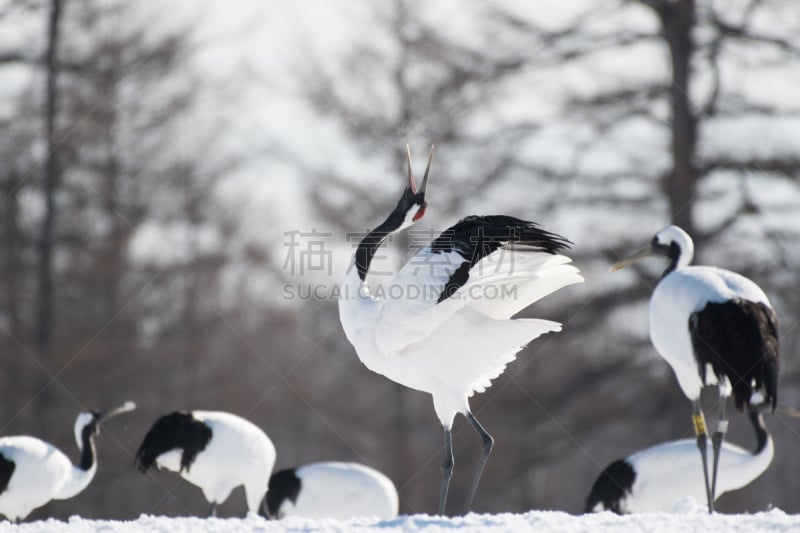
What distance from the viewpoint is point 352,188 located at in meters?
16.5

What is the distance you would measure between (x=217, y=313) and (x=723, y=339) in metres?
13.6

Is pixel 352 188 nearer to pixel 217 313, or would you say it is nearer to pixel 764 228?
pixel 217 313

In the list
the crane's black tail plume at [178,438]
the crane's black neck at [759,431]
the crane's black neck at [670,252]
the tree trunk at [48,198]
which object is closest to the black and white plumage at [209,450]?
the crane's black tail plume at [178,438]

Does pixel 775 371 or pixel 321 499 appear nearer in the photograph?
pixel 775 371

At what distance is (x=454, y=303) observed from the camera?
6.09 metres

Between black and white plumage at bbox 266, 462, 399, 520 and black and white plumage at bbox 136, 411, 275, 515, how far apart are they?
0.46m

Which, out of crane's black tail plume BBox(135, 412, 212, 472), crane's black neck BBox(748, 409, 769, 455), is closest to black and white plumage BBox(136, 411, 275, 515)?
crane's black tail plume BBox(135, 412, 212, 472)

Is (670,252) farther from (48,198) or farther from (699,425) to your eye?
(48,198)

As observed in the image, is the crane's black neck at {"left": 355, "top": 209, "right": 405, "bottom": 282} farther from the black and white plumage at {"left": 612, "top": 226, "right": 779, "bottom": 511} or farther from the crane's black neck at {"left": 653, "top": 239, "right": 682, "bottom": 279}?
the crane's black neck at {"left": 653, "top": 239, "right": 682, "bottom": 279}

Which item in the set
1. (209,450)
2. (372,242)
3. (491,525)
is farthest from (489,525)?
(209,450)

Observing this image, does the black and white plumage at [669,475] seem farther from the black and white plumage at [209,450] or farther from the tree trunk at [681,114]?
the tree trunk at [681,114]

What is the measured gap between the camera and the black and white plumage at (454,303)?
20.1 ft

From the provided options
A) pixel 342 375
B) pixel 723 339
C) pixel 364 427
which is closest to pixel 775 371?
pixel 723 339

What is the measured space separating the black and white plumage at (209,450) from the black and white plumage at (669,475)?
3.33m
